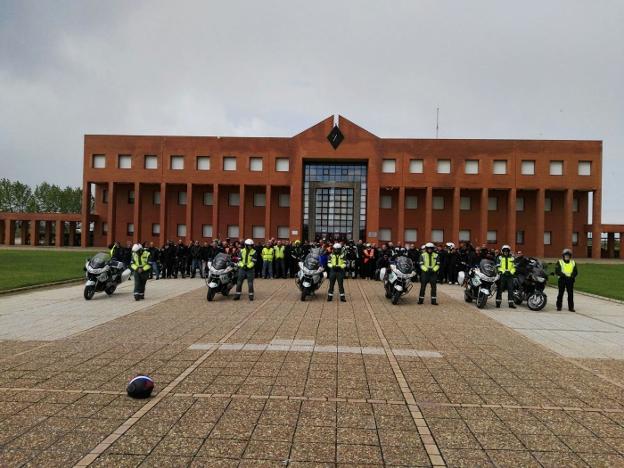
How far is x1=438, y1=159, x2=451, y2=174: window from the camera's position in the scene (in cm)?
4638

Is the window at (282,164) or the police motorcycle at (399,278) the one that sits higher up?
the window at (282,164)

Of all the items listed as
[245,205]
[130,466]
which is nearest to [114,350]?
[130,466]

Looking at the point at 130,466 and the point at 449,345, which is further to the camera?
the point at 449,345

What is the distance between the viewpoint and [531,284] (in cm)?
1452

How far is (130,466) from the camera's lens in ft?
12.3

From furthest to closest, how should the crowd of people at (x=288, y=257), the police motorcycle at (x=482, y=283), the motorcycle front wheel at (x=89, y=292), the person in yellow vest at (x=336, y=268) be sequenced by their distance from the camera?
the crowd of people at (x=288, y=257), the person in yellow vest at (x=336, y=268), the motorcycle front wheel at (x=89, y=292), the police motorcycle at (x=482, y=283)

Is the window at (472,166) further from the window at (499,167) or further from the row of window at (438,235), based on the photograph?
the row of window at (438,235)

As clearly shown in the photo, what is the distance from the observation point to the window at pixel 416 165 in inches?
1825

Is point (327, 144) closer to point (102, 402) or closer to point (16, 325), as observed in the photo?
point (16, 325)

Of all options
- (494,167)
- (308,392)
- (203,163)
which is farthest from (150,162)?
(308,392)

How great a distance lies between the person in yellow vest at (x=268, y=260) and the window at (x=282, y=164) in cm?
2511

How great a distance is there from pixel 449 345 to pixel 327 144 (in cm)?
3818

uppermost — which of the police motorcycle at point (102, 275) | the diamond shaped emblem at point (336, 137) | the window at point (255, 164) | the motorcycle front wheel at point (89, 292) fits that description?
the diamond shaped emblem at point (336, 137)


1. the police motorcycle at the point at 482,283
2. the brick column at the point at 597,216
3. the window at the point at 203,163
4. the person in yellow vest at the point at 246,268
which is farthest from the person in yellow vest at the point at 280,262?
the brick column at the point at 597,216
